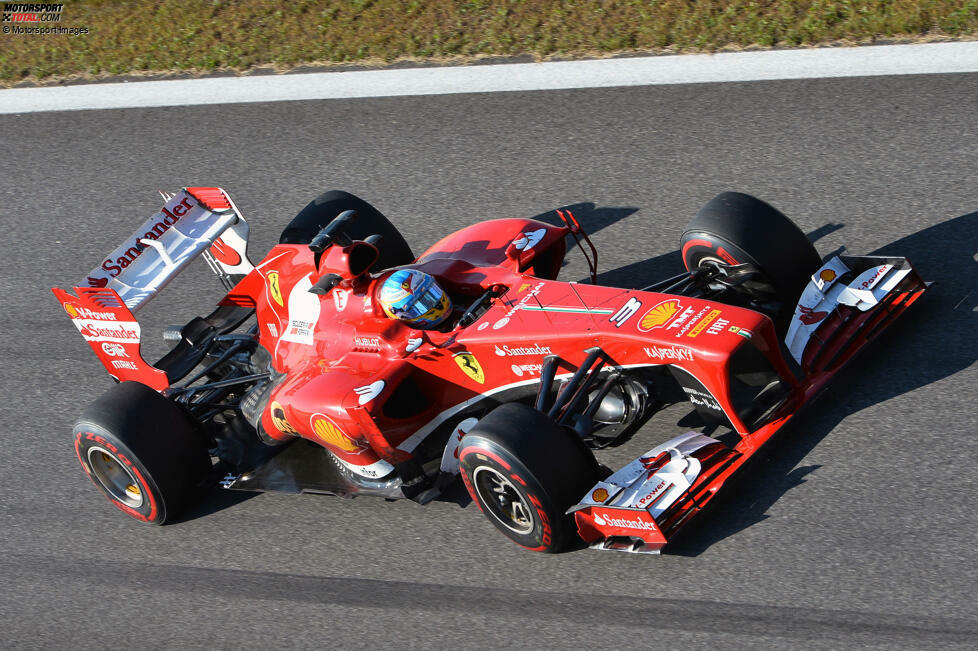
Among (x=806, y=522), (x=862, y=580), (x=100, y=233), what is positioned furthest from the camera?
(x=100, y=233)

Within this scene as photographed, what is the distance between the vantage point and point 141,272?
24.5 feet

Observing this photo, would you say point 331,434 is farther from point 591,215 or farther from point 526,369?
point 591,215

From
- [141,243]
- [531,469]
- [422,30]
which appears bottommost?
[531,469]

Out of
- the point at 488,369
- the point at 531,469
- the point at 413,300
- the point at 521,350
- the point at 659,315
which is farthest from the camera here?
the point at 413,300

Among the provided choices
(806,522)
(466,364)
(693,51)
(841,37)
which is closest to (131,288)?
(466,364)

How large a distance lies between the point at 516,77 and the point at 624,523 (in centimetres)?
622

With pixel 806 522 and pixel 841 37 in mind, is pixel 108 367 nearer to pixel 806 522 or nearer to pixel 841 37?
pixel 806 522

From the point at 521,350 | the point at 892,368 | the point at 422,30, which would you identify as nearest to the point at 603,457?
the point at 521,350

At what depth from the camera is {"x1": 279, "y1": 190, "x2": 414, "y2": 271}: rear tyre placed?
307 inches

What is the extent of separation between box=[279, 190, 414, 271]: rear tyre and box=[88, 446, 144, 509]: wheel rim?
1907mm

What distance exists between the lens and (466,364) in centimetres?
642

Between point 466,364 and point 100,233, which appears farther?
point 100,233

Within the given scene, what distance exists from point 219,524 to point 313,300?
1477 mm

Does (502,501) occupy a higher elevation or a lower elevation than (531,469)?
lower
